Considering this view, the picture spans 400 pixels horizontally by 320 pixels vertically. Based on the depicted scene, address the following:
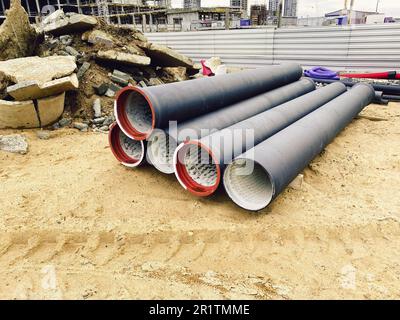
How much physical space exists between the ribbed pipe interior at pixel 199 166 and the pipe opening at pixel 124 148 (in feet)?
2.57

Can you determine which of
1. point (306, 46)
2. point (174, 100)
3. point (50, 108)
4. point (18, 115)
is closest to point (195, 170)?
point (174, 100)

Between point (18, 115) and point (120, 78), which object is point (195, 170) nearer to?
point (18, 115)

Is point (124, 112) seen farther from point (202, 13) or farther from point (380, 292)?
point (202, 13)

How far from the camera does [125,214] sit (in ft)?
10.4

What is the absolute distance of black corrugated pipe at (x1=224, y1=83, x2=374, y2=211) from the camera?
9.53 ft

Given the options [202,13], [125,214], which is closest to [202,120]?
[125,214]

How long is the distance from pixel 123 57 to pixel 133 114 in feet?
11.3

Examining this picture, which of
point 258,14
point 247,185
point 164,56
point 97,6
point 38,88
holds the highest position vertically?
point 97,6

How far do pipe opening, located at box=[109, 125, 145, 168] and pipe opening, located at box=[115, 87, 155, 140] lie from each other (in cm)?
27

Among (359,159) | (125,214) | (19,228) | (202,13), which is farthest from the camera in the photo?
(202,13)

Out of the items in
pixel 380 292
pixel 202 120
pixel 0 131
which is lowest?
pixel 380 292

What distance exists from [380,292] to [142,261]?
6.15 feet

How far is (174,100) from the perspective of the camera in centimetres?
335

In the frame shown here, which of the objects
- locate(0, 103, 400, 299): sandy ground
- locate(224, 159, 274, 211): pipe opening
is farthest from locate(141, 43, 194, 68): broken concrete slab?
locate(224, 159, 274, 211): pipe opening
